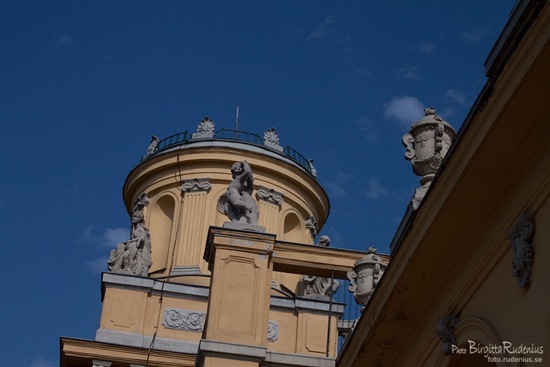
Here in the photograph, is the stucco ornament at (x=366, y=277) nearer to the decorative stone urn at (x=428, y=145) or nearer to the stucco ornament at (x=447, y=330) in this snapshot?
the decorative stone urn at (x=428, y=145)

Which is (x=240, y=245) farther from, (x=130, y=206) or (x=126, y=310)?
(x=130, y=206)

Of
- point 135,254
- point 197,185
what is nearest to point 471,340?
point 135,254

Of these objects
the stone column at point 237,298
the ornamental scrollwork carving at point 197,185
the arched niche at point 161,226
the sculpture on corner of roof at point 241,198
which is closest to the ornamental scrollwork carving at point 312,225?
the ornamental scrollwork carving at point 197,185

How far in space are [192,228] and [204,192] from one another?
3.62ft

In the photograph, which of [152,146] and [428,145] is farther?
[152,146]

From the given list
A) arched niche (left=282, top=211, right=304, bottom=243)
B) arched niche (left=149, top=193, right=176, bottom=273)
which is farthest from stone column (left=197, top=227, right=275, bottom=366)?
arched niche (left=282, top=211, right=304, bottom=243)

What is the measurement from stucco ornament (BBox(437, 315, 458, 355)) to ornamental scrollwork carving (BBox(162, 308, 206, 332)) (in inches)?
612

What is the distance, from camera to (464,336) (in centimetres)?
955

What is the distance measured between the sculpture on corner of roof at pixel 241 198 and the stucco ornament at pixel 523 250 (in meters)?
9.58

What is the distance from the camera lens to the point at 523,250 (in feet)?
27.1

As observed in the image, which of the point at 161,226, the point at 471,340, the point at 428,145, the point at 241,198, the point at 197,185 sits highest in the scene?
the point at 197,185

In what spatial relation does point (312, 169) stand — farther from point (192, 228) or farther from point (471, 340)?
point (471, 340)

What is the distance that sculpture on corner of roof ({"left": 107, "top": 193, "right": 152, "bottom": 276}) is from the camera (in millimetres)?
25844

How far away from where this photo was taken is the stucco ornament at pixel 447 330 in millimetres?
9688
